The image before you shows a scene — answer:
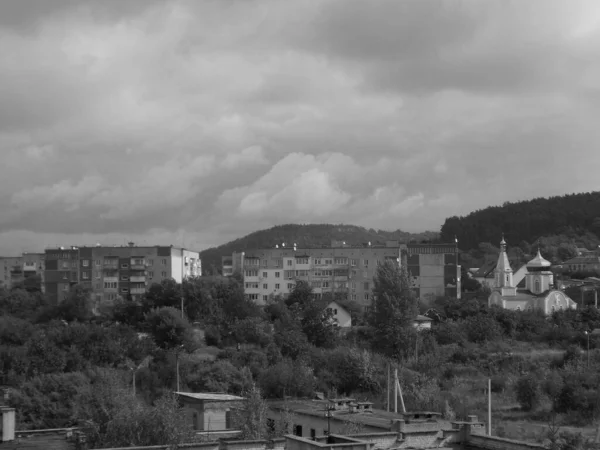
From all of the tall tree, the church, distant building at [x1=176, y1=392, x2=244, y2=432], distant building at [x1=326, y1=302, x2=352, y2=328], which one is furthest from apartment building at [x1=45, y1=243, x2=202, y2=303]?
distant building at [x1=176, y1=392, x2=244, y2=432]

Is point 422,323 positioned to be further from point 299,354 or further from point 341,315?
point 299,354

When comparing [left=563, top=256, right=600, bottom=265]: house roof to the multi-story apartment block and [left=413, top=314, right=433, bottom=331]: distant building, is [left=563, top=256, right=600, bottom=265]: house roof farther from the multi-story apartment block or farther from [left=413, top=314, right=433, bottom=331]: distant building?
[left=413, top=314, right=433, bottom=331]: distant building

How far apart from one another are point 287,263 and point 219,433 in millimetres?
53752

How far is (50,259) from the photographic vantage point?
274 feet

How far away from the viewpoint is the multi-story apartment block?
7844 centimetres

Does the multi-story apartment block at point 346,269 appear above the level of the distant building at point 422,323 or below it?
above

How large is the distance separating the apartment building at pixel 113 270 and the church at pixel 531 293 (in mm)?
28511

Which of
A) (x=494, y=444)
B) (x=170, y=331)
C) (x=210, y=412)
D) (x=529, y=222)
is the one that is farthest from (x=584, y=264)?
(x=494, y=444)

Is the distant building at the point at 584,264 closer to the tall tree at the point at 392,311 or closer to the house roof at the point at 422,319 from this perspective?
the house roof at the point at 422,319

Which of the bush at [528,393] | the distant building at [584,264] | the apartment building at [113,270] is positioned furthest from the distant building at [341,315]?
the distant building at [584,264]

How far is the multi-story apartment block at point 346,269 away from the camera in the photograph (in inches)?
3088

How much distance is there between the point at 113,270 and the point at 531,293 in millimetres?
36130

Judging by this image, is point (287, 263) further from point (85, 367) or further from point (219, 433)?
point (219, 433)

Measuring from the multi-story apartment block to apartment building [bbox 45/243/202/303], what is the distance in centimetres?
809
